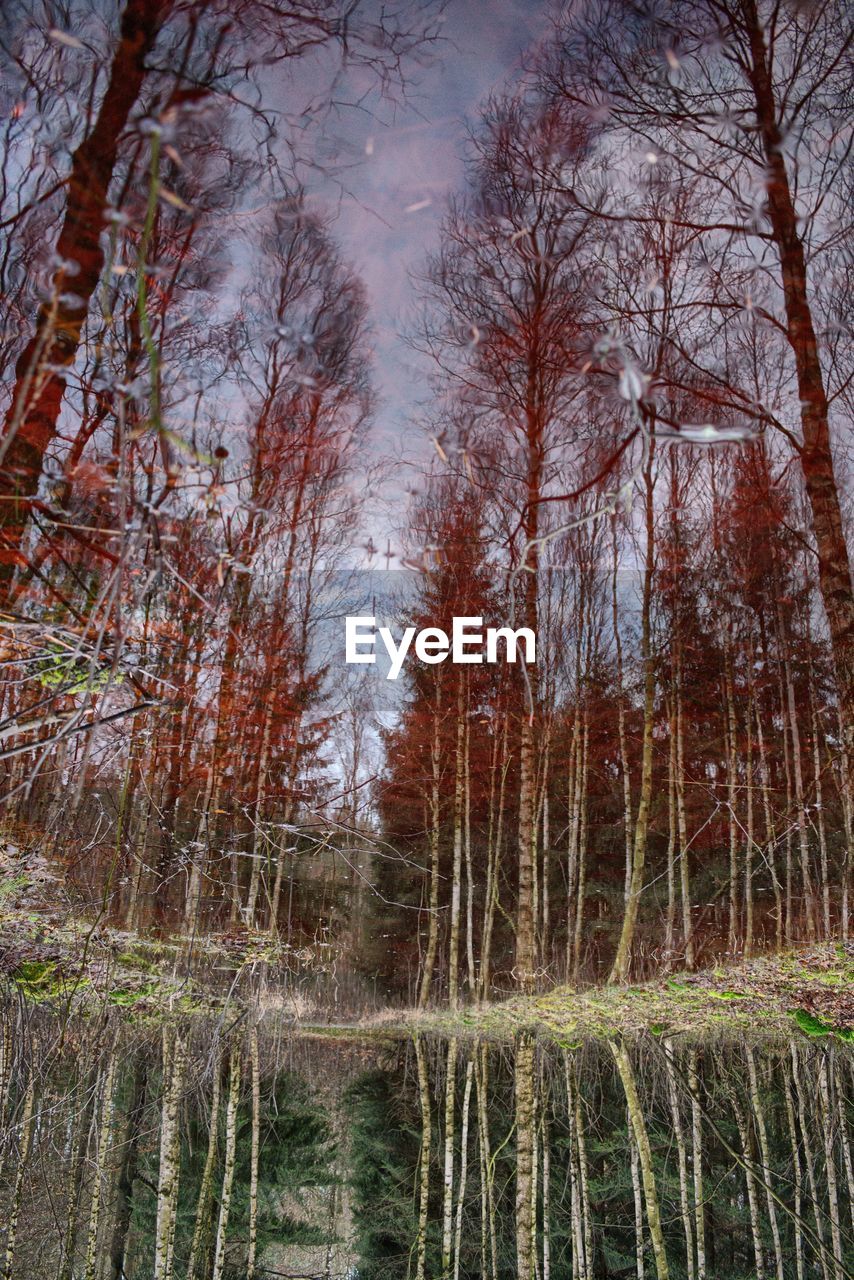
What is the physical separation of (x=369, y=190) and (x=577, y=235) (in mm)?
2032

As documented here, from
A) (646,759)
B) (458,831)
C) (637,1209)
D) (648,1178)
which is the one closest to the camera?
(648,1178)

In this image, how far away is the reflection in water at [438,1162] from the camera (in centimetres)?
460

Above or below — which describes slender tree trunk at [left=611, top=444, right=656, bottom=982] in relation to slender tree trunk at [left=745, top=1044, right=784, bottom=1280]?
above

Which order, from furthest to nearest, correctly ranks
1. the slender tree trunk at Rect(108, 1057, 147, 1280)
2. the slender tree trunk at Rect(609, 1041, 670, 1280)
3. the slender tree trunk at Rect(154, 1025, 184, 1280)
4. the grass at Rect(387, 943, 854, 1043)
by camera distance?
the slender tree trunk at Rect(108, 1057, 147, 1280)
the slender tree trunk at Rect(154, 1025, 184, 1280)
the slender tree trunk at Rect(609, 1041, 670, 1280)
the grass at Rect(387, 943, 854, 1043)

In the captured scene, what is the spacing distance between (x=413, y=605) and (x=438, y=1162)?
5.88 m

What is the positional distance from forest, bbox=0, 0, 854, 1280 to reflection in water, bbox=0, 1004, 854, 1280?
0.22ft

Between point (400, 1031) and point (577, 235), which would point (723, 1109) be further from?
point (577, 235)

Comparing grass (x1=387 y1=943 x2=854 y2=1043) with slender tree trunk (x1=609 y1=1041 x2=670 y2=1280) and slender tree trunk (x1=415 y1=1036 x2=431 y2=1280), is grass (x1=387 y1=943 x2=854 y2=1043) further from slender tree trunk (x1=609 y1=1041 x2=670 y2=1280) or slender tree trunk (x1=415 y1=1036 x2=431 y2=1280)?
slender tree trunk (x1=415 y1=1036 x2=431 y2=1280)

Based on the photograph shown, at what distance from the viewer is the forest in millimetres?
1988

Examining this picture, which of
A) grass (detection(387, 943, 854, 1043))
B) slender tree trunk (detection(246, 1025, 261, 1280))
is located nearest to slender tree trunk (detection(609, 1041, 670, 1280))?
grass (detection(387, 943, 854, 1043))

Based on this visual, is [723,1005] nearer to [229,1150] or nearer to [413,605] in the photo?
[229,1150]

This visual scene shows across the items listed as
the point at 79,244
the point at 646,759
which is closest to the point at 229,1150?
the point at 646,759

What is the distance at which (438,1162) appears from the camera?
702cm

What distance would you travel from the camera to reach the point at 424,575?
834cm
